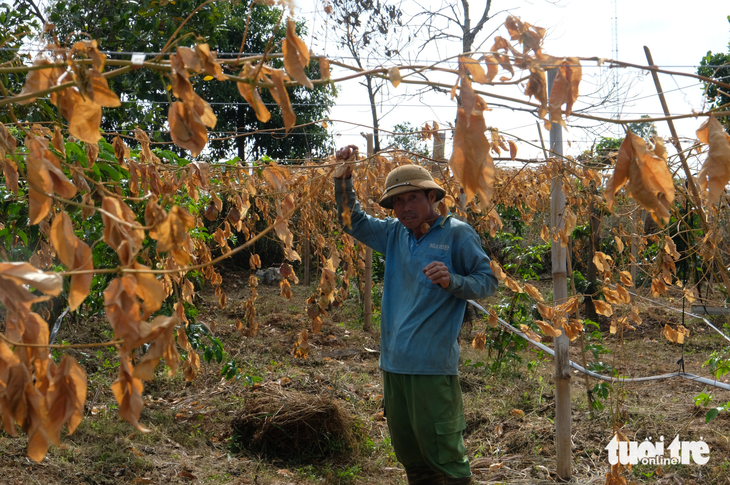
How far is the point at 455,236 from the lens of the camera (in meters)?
2.36

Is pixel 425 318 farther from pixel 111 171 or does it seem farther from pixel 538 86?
pixel 111 171

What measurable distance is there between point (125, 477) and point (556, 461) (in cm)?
226

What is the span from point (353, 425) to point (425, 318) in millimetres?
1583

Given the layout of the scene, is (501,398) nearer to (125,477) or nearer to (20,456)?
(125,477)

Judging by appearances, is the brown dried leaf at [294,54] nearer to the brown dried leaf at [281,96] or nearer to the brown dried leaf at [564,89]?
the brown dried leaf at [281,96]

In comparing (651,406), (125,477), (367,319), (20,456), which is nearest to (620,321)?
(651,406)

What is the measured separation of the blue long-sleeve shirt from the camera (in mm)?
2209

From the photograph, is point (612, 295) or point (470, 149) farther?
point (612, 295)

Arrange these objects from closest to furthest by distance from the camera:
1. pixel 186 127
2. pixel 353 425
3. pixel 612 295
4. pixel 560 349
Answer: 1. pixel 186 127
2. pixel 612 295
3. pixel 560 349
4. pixel 353 425

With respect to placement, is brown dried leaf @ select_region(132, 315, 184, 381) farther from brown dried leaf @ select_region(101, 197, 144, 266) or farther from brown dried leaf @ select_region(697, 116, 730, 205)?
brown dried leaf @ select_region(697, 116, 730, 205)
